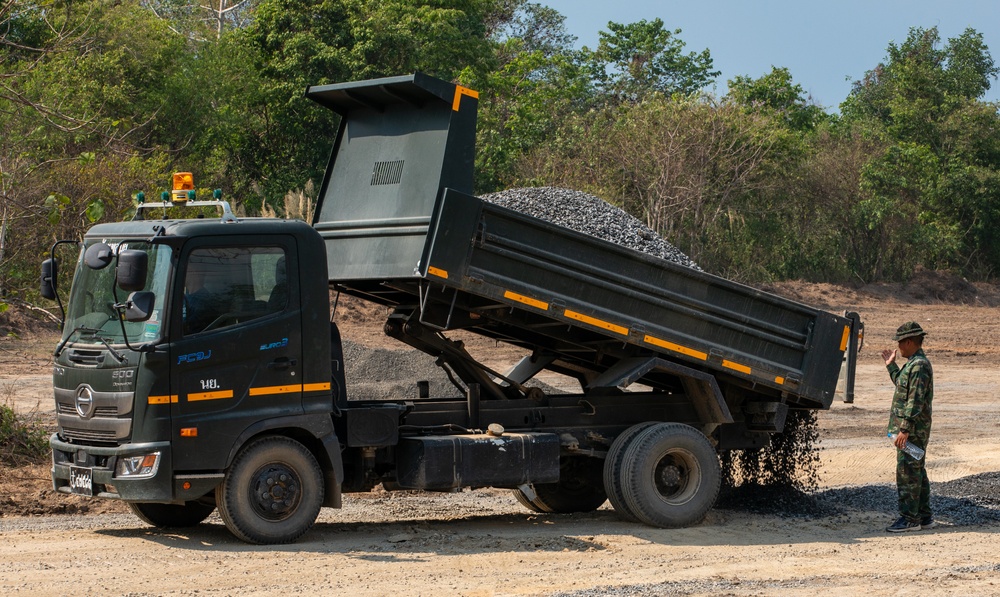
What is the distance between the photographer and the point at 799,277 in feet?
114

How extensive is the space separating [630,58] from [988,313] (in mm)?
21339

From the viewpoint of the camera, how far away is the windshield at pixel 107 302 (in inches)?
314

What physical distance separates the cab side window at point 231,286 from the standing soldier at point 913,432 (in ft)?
16.3

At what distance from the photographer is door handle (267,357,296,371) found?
8.34 meters

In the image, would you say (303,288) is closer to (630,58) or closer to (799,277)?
(799,277)

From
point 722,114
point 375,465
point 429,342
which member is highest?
point 722,114

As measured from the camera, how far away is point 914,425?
9742 mm

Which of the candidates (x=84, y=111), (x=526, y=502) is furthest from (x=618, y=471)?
(x=84, y=111)

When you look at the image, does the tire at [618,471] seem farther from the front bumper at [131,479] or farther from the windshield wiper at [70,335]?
the windshield wiper at [70,335]

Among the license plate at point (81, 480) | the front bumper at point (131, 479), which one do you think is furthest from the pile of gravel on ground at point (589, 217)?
the license plate at point (81, 480)

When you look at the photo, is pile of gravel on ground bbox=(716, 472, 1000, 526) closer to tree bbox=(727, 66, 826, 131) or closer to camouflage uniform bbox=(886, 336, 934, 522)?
camouflage uniform bbox=(886, 336, 934, 522)

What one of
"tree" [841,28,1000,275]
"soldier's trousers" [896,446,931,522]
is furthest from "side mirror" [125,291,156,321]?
"tree" [841,28,1000,275]

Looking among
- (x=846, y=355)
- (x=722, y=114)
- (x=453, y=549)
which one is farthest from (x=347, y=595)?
(x=722, y=114)

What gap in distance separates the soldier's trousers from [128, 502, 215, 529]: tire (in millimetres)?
5458
